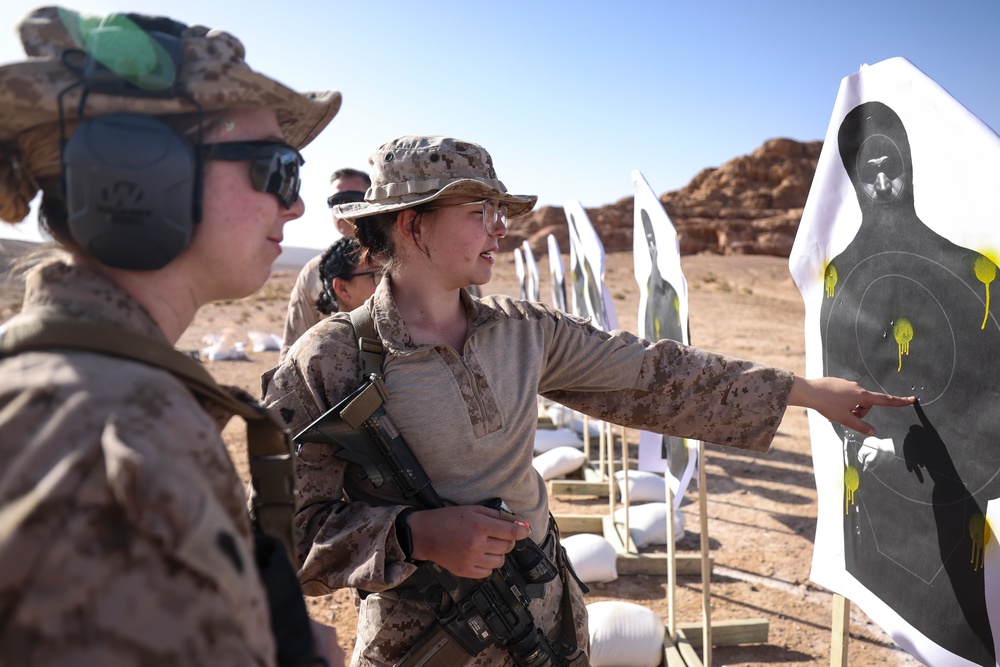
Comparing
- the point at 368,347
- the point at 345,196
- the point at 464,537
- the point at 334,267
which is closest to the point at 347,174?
the point at 345,196

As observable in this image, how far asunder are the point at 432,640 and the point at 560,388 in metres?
0.73

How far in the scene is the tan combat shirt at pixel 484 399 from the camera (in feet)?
5.21

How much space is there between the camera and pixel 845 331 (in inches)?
77.2

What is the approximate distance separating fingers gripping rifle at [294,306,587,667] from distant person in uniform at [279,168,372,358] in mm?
1788

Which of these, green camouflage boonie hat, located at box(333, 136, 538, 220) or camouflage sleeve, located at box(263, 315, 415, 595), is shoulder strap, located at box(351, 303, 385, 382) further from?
green camouflage boonie hat, located at box(333, 136, 538, 220)

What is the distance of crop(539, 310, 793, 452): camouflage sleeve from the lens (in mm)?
1899

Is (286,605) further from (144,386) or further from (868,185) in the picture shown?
(868,185)

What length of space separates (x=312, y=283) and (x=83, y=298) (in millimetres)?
2672

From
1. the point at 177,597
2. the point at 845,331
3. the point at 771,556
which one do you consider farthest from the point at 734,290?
the point at 177,597

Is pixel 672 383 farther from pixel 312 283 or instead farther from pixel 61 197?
pixel 312 283

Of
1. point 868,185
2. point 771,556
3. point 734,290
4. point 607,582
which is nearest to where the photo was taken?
point 868,185

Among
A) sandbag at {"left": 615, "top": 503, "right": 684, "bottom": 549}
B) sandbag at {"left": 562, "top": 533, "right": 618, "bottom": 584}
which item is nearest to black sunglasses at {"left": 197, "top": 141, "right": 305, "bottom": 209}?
sandbag at {"left": 562, "top": 533, "right": 618, "bottom": 584}

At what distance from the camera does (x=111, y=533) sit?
0.67m

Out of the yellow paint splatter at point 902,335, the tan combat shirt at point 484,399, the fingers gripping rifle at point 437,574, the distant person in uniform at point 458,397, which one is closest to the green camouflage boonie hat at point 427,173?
the distant person in uniform at point 458,397
